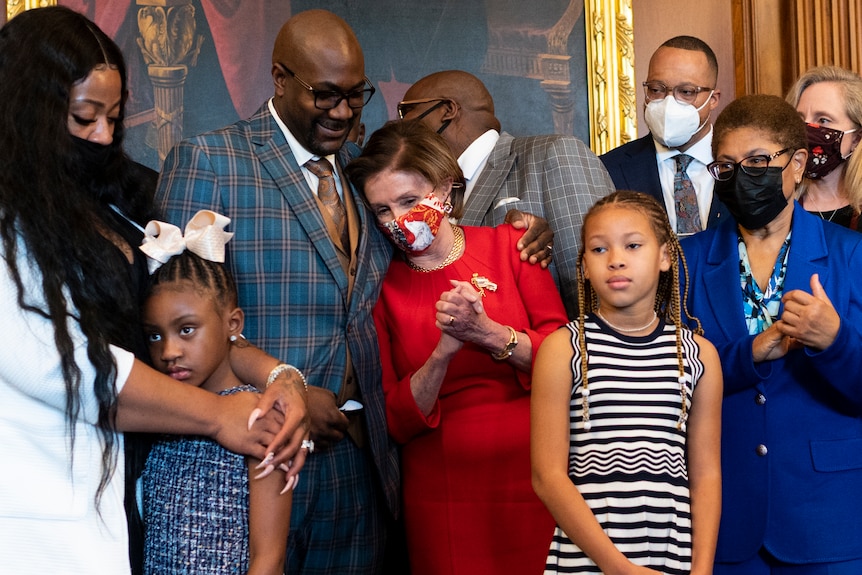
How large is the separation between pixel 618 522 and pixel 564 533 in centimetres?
14

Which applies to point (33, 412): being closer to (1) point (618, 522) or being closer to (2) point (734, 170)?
(1) point (618, 522)

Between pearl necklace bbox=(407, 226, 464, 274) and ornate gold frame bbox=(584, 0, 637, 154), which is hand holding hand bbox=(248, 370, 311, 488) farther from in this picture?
ornate gold frame bbox=(584, 0, 637, 154)

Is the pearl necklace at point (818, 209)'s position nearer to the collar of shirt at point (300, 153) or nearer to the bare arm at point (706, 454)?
the bare arm at point (706, 454)

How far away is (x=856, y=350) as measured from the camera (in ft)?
7.91

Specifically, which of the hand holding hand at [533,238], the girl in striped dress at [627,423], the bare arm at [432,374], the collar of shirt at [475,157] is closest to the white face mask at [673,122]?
the collar of shirt at [475,157]

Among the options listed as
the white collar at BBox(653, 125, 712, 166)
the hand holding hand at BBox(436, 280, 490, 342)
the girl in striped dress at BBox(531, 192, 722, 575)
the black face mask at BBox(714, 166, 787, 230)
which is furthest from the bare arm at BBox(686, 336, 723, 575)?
the white collar at BBox(653, 125, 712, 166)

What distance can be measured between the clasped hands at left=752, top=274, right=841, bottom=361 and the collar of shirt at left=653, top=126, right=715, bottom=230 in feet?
4.88

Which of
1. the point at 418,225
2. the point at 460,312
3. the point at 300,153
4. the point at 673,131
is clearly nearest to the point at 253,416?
the point at 460,312

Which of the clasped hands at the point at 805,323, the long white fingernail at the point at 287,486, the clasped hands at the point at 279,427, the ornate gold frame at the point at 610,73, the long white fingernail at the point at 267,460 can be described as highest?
the ornate gold frame at the point at 610,73

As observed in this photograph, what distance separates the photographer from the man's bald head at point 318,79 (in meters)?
2.81

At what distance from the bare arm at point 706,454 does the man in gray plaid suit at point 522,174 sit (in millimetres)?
684

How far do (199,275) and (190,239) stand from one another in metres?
0.09

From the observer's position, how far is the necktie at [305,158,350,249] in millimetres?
2869

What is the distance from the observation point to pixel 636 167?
3969mm
